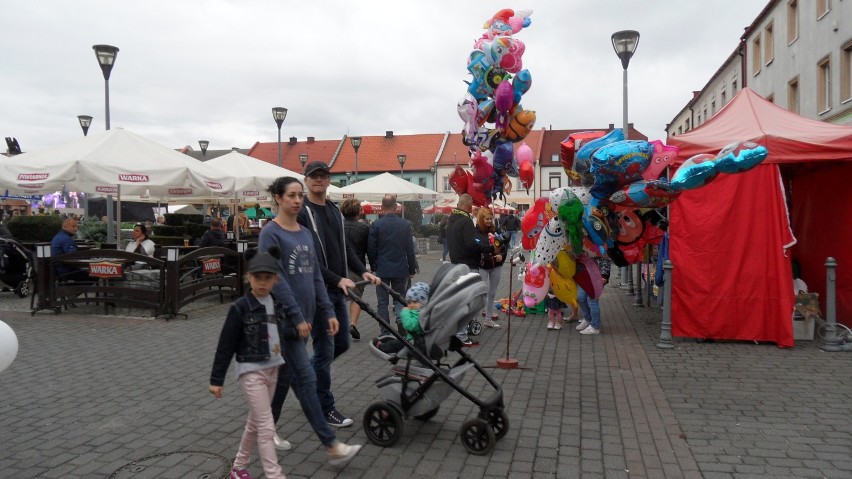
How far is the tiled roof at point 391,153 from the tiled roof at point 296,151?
5.21 feet

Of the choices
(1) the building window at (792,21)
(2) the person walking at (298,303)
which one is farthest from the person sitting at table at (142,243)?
(1) the building window at (792,21)

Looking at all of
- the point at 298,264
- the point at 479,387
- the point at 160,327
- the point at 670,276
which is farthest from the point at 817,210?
the point at 160,327

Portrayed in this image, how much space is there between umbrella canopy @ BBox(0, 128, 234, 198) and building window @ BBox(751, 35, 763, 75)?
2745cm

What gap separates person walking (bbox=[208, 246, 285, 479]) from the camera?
3662 millimetres

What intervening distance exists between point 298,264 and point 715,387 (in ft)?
13.5

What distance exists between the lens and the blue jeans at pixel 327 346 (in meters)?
4.53

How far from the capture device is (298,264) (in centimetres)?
414

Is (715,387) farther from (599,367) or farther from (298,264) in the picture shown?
(298,264)

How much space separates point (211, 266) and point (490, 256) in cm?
500

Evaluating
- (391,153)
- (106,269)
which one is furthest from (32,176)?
(391,153)

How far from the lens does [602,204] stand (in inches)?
307

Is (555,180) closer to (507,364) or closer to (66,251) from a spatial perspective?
(66,251)

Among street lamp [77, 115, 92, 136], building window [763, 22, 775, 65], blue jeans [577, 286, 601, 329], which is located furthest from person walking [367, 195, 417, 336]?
building window [763, 22, 775, 65]

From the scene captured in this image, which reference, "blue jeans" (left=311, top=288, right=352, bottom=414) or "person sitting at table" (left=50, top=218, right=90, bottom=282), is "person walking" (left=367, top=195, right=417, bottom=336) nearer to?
"blue jeans" (left=311, top=288, right=352, bottom=414)
